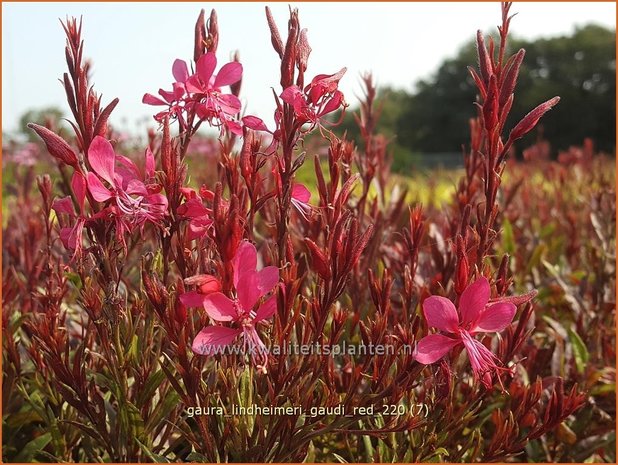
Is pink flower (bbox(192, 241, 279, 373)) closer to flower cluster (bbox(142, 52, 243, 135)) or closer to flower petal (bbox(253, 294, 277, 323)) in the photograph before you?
flower petal (bbox(253, 294, 277, 323))

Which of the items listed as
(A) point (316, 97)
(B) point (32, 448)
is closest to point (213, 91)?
(A) point (316, 97)

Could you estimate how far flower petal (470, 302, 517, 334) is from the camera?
1015 millimetres

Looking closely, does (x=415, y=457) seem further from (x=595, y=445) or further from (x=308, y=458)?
(x=595, y=445)

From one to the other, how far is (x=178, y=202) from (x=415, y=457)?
680 mm

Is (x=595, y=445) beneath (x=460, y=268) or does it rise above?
beneath

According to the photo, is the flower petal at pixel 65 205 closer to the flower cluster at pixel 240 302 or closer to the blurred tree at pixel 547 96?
the flower cluster at pixel 240 302

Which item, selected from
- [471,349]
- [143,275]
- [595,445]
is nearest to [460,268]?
[471,349]

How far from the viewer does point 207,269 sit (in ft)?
3.58

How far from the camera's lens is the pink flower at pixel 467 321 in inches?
39.6

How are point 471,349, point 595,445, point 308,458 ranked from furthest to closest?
point 595,445 → point 308,458 → point 471,349

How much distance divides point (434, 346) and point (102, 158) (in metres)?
0.63

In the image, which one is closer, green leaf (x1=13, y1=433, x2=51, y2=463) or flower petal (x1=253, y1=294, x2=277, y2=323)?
flower petal (x1=253, y1=294, x2=277, y2=323)

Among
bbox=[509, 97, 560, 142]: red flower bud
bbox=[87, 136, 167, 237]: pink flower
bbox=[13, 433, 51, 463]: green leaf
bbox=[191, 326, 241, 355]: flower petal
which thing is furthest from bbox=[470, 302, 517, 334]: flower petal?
bbox=[13, 433, 51, 463]: green leaf

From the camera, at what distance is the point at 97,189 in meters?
1.02
